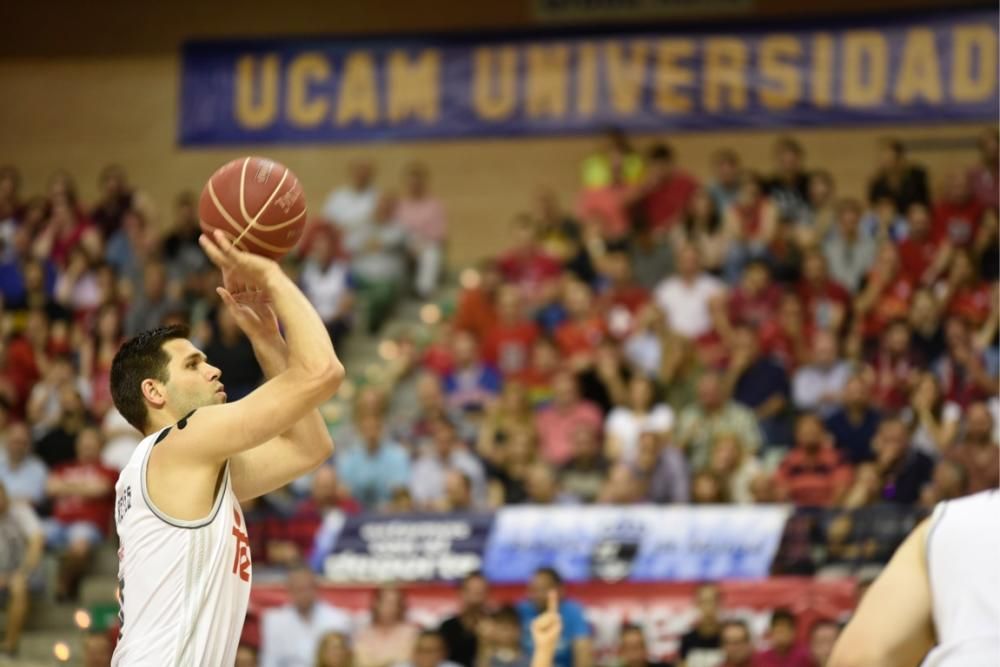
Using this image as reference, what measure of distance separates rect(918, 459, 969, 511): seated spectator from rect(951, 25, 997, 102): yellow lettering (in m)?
5.83

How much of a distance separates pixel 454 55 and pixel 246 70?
2.29m

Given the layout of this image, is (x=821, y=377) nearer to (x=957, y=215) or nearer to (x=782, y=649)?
(x=957, y=215)

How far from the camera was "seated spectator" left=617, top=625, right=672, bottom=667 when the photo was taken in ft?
32.9

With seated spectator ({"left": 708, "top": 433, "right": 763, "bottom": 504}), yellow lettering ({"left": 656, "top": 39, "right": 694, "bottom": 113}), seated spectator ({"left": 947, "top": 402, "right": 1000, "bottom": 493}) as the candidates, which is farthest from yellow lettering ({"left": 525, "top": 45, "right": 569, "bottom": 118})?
seated spectator ({"left": 947, "top": 402, "right": 1000, "bottom": 493})

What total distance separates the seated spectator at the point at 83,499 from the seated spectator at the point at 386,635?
97.7 inches

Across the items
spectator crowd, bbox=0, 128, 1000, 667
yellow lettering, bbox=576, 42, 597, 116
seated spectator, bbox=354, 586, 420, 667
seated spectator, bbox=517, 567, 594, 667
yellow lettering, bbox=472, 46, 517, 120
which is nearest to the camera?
seated spectator, bbox=517, 567, 594, 667

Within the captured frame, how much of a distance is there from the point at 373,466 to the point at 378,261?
3.48 metres

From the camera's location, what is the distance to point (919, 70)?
15789 millimetres

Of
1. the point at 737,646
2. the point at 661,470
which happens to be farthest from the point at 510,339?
the point at 737,646

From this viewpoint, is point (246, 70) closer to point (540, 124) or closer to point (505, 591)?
point (540, 124)

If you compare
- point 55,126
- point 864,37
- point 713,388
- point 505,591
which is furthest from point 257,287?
point 55,126

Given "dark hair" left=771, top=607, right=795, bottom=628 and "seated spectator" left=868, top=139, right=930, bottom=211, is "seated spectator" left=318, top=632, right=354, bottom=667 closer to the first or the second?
"dark hair" left=771, top=607, right=795, bottom=628

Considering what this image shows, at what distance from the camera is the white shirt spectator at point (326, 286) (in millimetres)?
14648

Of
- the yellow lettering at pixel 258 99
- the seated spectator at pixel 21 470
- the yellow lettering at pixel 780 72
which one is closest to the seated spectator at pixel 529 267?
the yellow lettering at pixel 780 72
